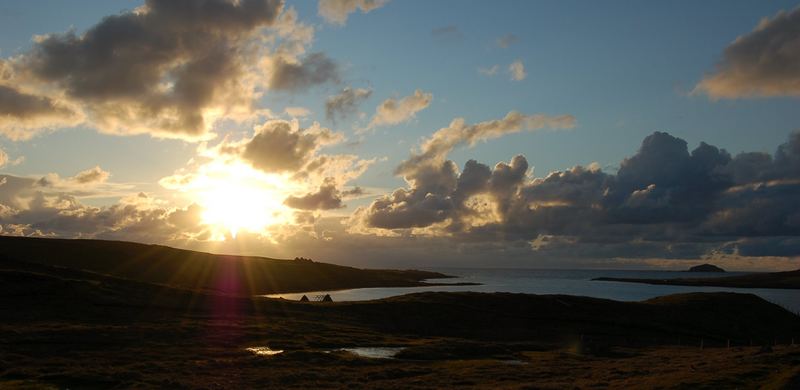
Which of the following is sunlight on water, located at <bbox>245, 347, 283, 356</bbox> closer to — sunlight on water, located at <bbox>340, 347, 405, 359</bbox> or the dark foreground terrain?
the dark foreground terrain

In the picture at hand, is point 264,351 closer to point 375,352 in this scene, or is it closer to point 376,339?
point 375,352

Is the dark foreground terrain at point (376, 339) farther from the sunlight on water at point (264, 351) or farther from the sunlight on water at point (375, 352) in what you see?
the sunlight on water at point (375, 352)

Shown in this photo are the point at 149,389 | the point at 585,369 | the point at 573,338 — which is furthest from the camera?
the point at 573,338

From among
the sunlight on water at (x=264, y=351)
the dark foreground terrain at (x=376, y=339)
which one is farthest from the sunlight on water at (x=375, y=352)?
the sunlight on water at (x=264, y=351)

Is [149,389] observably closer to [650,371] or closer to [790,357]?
[650,371]

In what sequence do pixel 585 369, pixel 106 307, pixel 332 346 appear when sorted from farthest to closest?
pixel 106 307 → pixel 332 346 → pixel 585 369

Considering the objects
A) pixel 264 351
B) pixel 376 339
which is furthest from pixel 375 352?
pixel 264 351

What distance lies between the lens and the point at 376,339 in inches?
3036

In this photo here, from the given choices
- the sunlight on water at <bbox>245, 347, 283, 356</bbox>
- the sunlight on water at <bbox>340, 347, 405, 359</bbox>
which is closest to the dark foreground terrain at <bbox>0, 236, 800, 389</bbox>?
the sunlight on water at <bbox>245, 347, 283, 356</bbox>

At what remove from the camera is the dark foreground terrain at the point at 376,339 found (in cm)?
4744

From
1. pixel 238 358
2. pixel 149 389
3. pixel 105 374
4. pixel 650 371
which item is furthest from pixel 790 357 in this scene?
pixel 105 374

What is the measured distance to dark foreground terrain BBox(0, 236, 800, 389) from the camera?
4744 centimetres

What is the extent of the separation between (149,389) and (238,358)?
15.0 meters

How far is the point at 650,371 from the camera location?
53.1 meters
